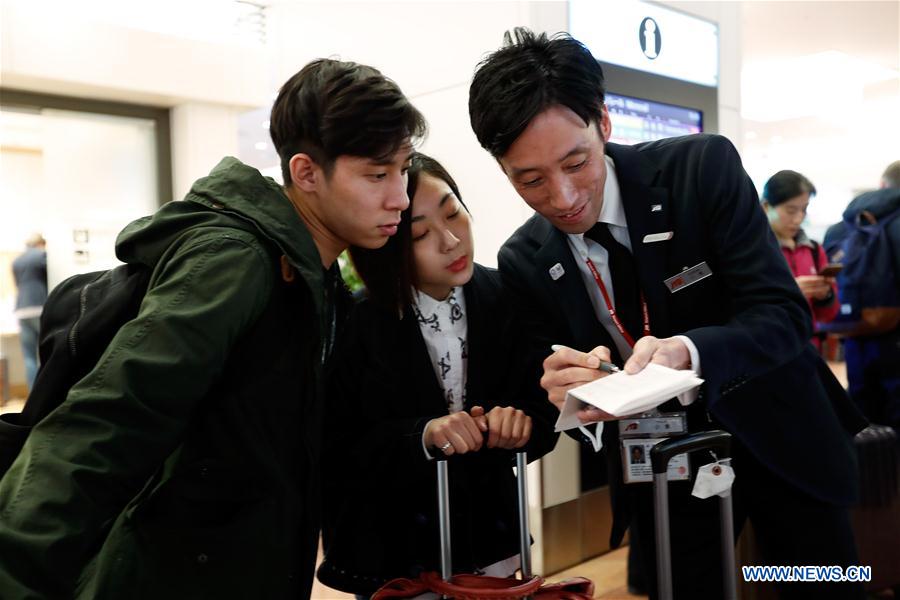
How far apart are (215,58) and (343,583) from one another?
5178 millimetres

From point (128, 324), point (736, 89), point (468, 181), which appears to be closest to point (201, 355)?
point (128, 324)

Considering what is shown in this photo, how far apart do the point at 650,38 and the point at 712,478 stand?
3010 mm

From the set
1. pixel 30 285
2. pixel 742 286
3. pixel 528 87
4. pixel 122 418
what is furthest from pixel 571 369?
pixel 30 285

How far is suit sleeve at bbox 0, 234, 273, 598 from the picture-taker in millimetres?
988

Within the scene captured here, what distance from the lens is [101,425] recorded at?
3.43ft

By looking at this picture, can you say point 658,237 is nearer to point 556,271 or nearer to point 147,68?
point 556,271

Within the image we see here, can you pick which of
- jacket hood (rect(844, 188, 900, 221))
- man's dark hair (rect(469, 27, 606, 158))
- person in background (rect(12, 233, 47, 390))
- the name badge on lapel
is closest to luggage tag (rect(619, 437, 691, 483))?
the name badge on lapel

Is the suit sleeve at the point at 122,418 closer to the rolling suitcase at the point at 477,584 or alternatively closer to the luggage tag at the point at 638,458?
the rolling suitcase at the point at 477,584

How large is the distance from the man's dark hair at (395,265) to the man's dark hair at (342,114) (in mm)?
351

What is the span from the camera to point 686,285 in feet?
5.69

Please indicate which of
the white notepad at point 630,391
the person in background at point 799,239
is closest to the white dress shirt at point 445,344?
the white notepad at point 630,391

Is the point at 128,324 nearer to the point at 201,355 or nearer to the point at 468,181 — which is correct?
the point at 201,355

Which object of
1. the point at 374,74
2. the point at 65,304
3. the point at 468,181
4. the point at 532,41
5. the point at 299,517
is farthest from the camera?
the point at 468,181

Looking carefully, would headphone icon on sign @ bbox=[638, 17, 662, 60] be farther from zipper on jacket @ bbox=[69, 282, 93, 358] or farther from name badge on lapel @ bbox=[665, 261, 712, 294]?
zipper on jacket @ bbox=[69, 282, 93, 358]
